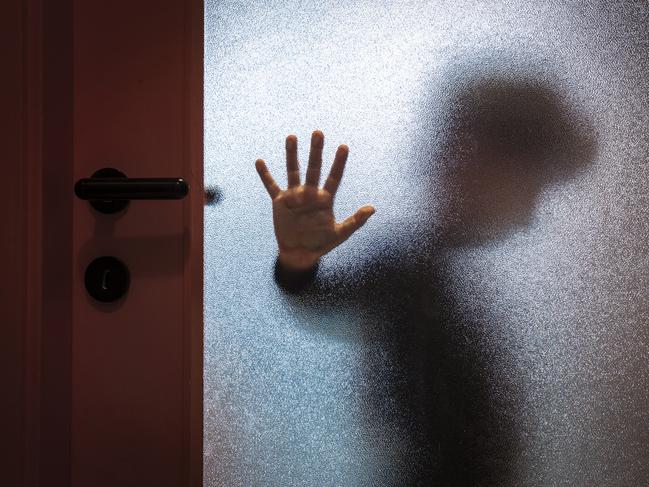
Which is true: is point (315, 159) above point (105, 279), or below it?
above

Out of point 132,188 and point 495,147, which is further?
point 495,147

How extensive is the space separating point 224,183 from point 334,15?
267 mm

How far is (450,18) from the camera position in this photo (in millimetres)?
699

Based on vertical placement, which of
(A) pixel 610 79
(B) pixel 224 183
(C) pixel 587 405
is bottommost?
(C) pixel 587 405

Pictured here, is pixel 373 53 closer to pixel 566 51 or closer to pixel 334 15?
pixel 334 15

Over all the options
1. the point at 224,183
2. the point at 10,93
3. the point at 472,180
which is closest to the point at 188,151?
the point at 224,183

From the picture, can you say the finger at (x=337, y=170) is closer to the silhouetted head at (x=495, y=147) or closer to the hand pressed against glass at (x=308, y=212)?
the hand pressed against glass at (x=308, y=212)

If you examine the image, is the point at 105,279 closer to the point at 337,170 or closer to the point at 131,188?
the point at 131,188

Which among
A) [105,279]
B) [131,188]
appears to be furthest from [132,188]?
[105,279]

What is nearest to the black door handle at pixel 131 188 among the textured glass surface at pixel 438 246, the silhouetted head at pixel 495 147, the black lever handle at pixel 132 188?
the black lever handle at pixel 132 188

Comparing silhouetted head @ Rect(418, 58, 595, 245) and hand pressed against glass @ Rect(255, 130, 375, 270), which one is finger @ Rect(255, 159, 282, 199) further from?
silhouetted head @ Rect(418, 58, 595, 245)

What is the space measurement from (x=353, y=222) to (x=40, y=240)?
37 cm

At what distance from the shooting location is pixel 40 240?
1.94 ft

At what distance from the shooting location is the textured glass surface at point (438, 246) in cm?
69
